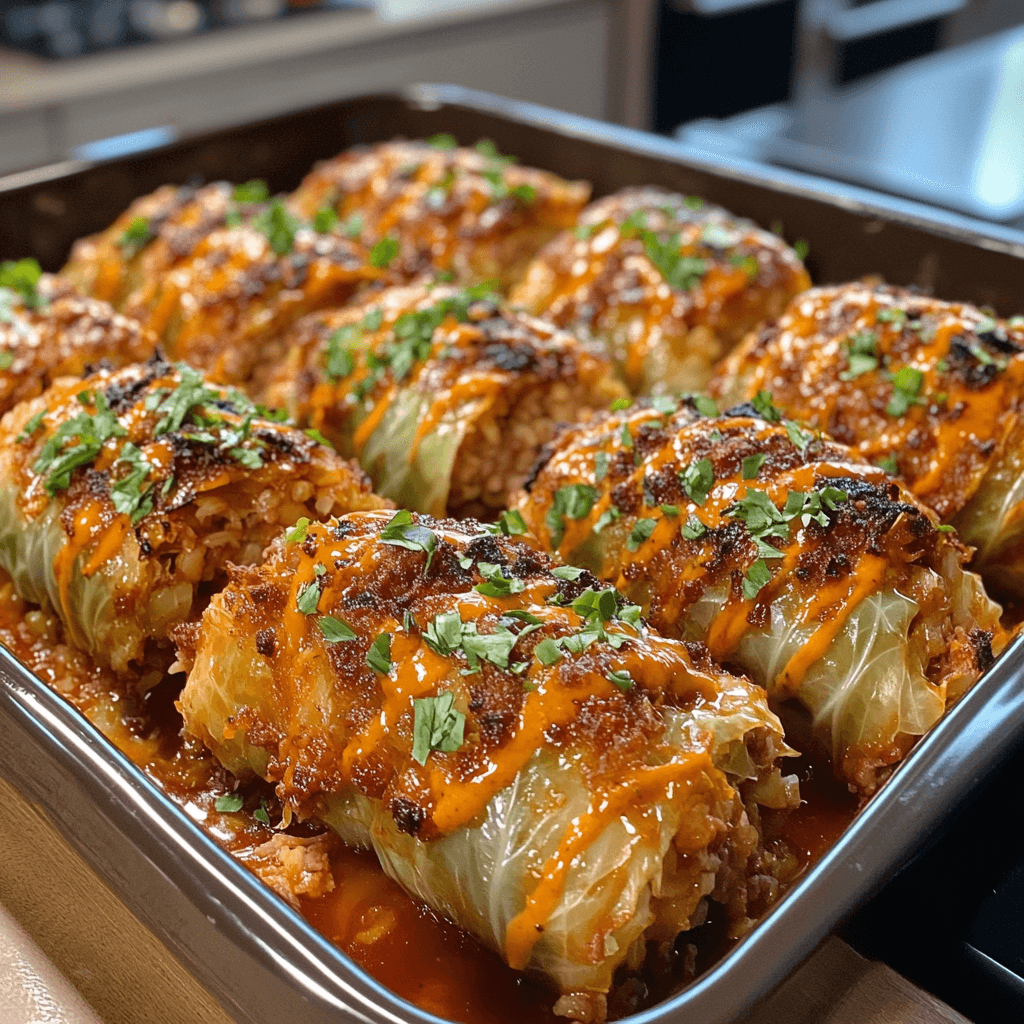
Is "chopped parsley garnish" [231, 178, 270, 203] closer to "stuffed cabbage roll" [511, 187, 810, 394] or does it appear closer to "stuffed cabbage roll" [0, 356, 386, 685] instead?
"stuffed cabbage roll" [511, 187, 810, 394]

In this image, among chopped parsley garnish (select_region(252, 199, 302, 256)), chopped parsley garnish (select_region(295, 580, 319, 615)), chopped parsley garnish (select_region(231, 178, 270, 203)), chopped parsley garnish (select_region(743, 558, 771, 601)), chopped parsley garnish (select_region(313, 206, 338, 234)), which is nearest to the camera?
chopped parsley garnish (select_region(295, 580, 319, 615))

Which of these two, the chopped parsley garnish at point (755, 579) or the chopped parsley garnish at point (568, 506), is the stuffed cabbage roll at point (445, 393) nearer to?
the chopped parsley garnish at point (568, 506)

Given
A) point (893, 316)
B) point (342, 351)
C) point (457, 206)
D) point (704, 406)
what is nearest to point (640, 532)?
point (704, 406)

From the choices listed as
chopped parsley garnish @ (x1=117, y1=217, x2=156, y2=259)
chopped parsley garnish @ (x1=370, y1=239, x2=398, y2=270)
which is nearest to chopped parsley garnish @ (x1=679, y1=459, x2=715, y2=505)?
chopped parsley garnish @ (x1=370, y1=239, x2=398, y2=270)

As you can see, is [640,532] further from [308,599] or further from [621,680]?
[308,599]

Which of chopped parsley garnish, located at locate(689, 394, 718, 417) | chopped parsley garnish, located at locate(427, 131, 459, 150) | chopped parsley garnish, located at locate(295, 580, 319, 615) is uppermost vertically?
chopped parsley garnish, located at locate(295, 580, 319, 615)
